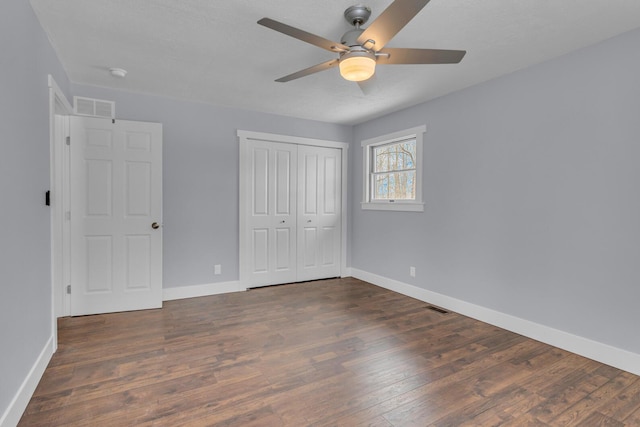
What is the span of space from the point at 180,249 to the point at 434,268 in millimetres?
3098

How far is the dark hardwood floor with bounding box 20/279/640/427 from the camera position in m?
1.87

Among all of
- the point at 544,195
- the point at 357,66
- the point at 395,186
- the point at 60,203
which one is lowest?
the point at 60,203

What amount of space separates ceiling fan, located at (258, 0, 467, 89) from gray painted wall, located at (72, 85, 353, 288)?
2.40 m

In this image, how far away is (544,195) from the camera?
2869 mm

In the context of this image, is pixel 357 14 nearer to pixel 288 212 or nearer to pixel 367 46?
pixel 367 46

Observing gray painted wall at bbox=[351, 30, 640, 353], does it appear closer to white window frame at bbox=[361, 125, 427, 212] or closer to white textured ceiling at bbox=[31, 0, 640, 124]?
white window frame at bbox=[361, 125, 427, 212]

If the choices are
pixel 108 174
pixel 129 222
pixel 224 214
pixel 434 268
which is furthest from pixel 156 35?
pixel 434 268

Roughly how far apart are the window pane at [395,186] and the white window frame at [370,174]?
0.08m

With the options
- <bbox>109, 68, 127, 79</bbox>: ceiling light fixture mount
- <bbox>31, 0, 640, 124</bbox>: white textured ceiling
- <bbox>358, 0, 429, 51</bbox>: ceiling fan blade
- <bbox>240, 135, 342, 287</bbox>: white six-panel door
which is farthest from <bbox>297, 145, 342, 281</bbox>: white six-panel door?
<bbox>358, 0, 429, 51</bbox>: ceiling fan blade

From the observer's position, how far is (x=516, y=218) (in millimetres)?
3080

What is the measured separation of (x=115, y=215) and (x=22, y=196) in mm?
1728

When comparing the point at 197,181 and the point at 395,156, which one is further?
the point at 395,156

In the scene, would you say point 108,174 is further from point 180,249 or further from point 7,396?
point 7,396

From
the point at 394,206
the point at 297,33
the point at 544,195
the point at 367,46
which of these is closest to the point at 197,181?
the point at 394,206
